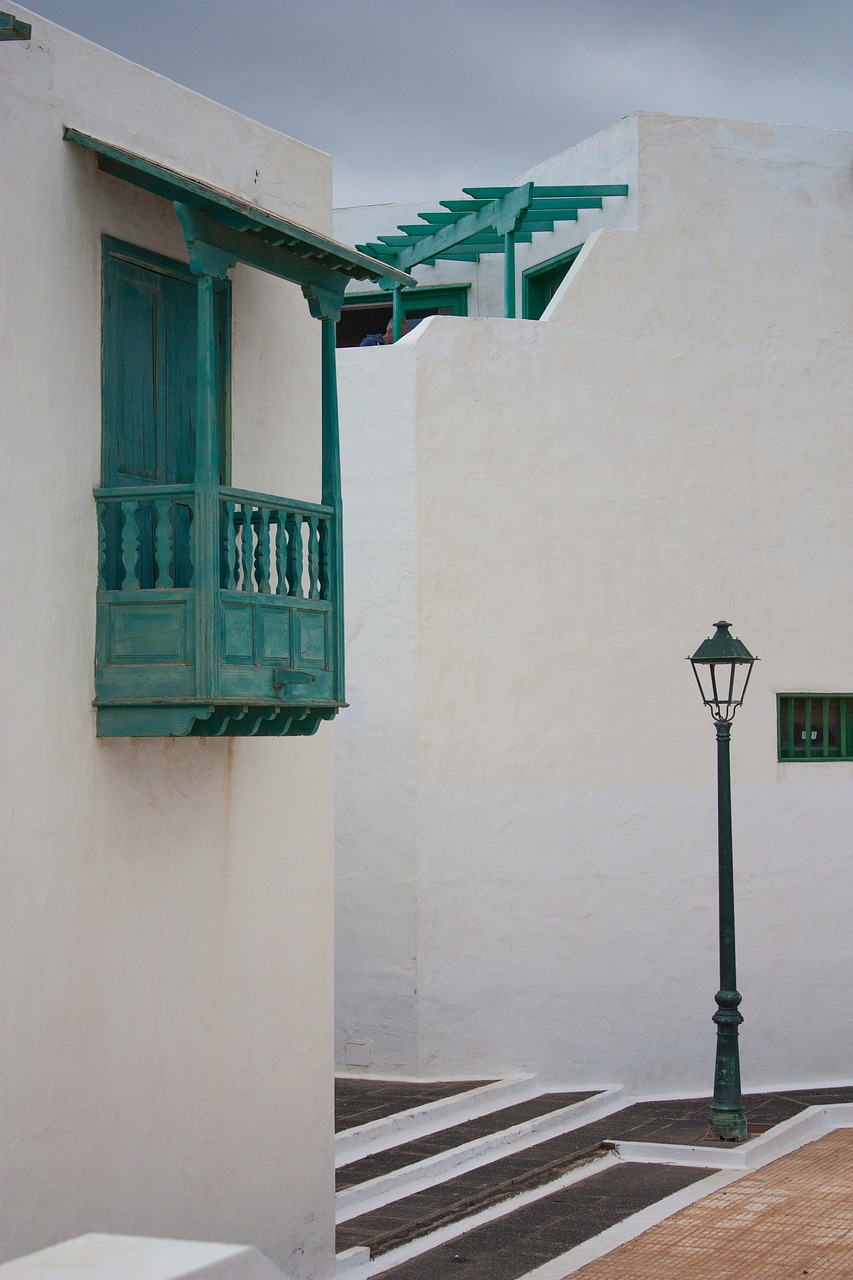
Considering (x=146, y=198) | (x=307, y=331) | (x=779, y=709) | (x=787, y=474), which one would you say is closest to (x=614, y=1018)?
(x=779, y=709)

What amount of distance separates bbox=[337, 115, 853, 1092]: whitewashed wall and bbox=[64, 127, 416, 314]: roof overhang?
4.32 m

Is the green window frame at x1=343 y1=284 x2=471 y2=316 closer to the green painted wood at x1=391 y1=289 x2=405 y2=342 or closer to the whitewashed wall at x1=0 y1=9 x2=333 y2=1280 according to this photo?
the green painted wood at x1=391 y1=289 x2=405 y2=342

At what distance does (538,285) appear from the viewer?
14805 mm

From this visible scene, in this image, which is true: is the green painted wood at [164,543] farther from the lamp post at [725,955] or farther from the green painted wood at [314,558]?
the lamp post at [725,955]

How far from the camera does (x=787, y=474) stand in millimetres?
13234

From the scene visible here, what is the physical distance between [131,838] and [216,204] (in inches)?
111

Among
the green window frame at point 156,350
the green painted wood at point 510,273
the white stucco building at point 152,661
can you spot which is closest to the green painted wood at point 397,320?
the green painted wood at point 510,273

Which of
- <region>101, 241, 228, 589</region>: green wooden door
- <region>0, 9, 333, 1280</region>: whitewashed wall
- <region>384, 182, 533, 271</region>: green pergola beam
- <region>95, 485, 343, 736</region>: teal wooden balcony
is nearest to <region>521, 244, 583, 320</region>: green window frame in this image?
Result: <region>384, 182, 533, 271</region>: green pergola beam

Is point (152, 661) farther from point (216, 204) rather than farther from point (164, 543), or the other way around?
point (216, 204)

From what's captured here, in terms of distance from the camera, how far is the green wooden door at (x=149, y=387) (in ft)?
23.0

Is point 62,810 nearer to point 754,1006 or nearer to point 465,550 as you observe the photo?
point 465,550

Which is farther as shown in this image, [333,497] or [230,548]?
[333,497]

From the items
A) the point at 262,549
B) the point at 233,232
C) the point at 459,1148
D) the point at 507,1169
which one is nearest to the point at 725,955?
the point at 507,1169

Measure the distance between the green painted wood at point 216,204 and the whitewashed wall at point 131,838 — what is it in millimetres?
127
